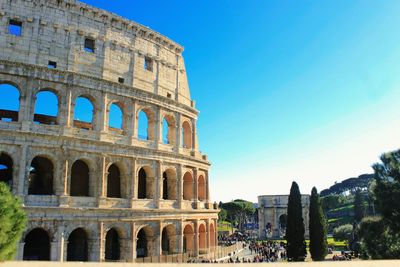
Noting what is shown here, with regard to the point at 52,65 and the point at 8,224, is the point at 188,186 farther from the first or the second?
the point at 8,224

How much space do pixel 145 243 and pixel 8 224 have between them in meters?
14.6

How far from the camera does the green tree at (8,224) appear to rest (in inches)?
335

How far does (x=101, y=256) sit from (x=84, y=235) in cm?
195

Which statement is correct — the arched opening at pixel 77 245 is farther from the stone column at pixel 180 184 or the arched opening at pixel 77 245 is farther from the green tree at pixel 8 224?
the green tree at pixel 8 224

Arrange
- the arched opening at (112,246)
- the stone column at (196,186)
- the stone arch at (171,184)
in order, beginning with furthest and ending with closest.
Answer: the stone column at (196,186) → the stone arch at (171,184) → the arched opening at (112,246)

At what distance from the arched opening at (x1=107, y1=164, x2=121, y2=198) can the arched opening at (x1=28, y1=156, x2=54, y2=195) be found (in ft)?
11.4

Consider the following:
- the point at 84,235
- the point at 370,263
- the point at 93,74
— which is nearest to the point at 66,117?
the point at 93,74

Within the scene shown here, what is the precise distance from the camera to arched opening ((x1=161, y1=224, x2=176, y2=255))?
2341 cm

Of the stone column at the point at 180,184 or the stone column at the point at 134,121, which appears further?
the stone column at the point at 180,184

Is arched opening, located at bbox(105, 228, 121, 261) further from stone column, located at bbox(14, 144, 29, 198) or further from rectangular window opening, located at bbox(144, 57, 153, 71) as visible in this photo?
rectangular window opening, located at bbox(144, 57, 153, 71)

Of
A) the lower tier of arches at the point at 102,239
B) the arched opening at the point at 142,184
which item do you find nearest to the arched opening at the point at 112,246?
the lower tier of arches at the point at 102,239

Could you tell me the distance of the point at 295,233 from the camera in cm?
2556

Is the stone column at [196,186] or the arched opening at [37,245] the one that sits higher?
the stone column at [196,186]

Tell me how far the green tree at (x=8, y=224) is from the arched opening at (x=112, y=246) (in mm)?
12706
